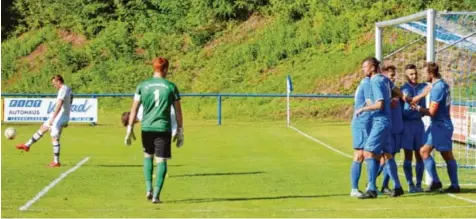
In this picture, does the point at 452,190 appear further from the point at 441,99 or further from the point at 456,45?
the point at 456,45

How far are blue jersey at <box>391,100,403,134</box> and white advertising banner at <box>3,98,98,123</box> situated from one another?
23.9 m

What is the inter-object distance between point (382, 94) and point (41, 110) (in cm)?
2550

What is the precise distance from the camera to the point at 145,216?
1274 centimetres

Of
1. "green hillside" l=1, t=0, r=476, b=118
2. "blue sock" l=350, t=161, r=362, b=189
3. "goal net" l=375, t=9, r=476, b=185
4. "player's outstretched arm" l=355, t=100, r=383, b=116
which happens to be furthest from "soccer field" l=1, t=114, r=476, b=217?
"green hillside" l=1, t=0, r=476, b=118

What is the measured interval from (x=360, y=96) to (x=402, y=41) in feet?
92.4

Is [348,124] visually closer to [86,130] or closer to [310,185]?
[86,130]

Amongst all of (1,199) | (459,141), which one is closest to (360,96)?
(1,199)

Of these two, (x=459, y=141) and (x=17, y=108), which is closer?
(x=459, y=141)

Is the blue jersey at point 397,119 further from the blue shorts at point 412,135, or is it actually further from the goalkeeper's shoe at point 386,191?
the goalkeeper's shoe at point 386,191

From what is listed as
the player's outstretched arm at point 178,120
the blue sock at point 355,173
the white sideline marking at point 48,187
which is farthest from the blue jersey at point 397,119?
the white sideline marking at point 48,187

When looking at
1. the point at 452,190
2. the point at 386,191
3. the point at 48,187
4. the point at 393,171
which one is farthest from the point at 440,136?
the point at 48,187

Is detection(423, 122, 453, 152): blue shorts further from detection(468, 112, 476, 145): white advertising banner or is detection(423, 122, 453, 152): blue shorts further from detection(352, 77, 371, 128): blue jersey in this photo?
detection(468, 112, 476, 145): white advertising banner

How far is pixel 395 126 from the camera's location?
15.4 m

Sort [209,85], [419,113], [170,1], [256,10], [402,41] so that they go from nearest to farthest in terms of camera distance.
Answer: [419,113]
[402,41]
[209,85]
[256,10]
[170,1]
